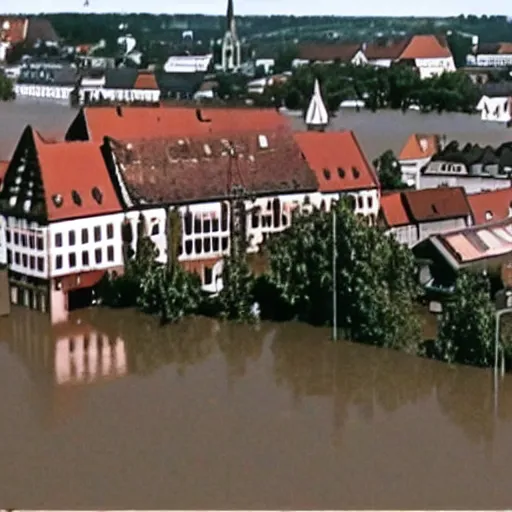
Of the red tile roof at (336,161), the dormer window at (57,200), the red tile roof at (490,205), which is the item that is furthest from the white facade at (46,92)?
the red tile roof at (490,205)

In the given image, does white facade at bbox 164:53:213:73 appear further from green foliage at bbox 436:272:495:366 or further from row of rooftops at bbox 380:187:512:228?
green foliage at bbox 436:272:495:366

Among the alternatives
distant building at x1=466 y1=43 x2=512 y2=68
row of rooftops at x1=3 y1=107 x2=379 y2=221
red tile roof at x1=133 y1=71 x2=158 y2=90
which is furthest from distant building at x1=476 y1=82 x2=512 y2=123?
red tile roof at x1=133 y1=71 x2=158 y2=90

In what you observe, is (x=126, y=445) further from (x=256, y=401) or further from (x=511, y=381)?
(x=511, y=381)

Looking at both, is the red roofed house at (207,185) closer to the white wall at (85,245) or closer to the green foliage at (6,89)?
the white wall at (85,245)

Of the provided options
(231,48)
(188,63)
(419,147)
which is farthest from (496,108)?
(188,63)

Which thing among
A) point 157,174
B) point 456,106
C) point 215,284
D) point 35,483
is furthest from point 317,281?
point 456,106
